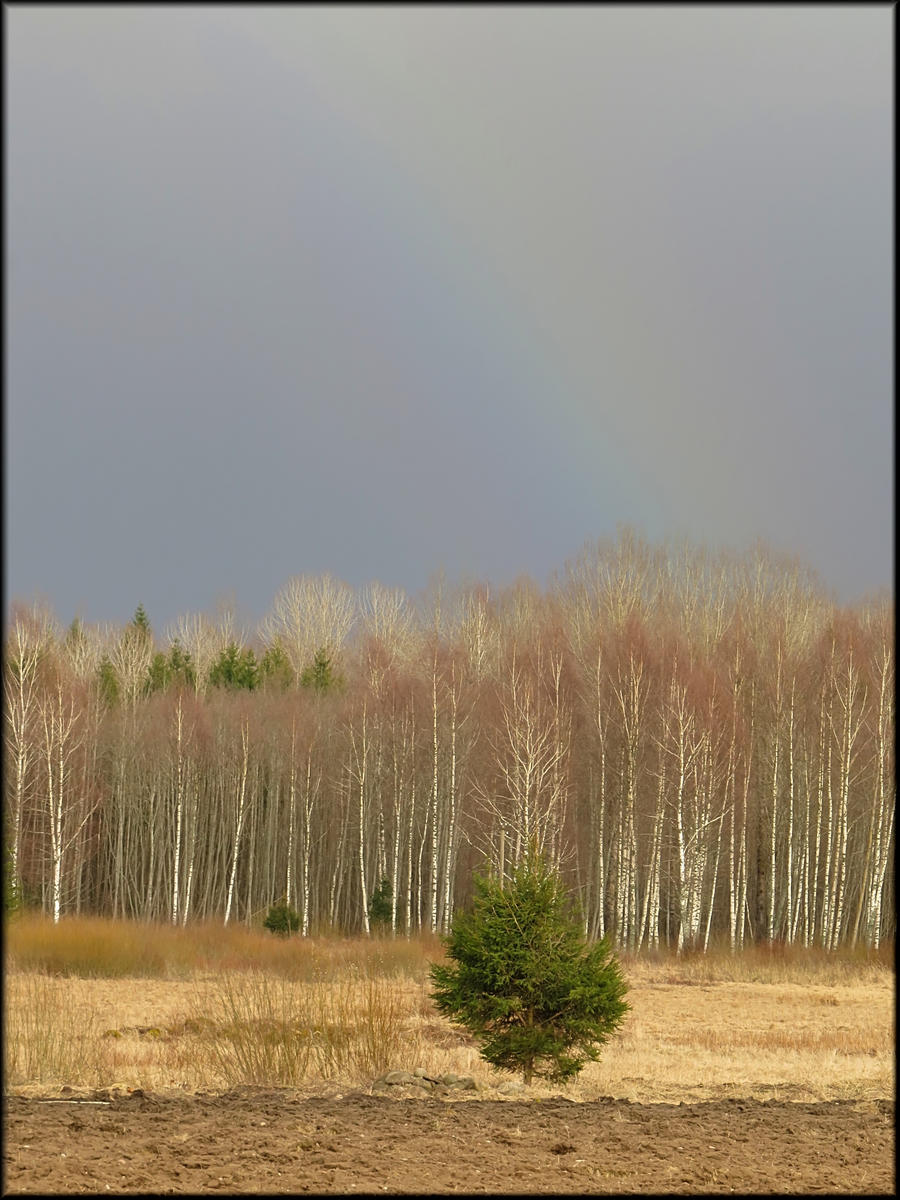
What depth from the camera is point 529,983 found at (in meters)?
10.9

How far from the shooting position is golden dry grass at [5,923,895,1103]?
1141 centimetres

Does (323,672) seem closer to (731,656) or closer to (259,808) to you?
(259,808)

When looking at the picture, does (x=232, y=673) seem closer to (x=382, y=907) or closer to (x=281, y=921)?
(x=382, y=907)

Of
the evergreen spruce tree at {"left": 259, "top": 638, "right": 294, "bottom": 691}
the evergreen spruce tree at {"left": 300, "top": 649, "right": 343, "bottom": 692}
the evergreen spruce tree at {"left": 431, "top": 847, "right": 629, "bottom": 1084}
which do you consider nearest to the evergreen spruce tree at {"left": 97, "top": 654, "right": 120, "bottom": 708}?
the evergreen spruce tree at {"left": 259, "top": 638, "right": 294, "bottom": 691}

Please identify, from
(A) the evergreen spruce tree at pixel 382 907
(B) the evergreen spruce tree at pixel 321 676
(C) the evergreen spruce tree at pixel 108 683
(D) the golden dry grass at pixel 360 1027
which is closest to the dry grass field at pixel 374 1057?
(D) the golden dry grass at pixel 360 1027

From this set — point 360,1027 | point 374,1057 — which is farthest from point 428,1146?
point 360,1027

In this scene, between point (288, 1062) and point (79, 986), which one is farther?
point (79, 986)

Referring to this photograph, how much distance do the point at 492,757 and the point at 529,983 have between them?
71.7 ft

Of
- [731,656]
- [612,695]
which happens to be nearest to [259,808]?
[612,695]

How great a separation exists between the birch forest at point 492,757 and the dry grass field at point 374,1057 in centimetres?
726

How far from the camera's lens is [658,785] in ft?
110

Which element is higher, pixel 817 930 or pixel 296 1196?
pixel 296 1196

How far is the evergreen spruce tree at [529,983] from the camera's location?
1094 cm

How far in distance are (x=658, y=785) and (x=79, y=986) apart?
18.0 meters
